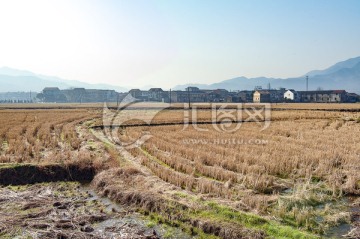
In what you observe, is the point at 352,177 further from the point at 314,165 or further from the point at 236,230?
the point at 236,230

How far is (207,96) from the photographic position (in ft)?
385

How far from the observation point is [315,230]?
696 centimetres

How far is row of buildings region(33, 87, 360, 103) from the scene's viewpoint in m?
98.4

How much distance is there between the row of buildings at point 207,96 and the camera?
9844 cm

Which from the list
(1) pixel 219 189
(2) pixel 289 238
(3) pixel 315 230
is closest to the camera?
(2) pixel 289 238

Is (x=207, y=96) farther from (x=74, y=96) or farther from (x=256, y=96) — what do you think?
(x=74, y=96)

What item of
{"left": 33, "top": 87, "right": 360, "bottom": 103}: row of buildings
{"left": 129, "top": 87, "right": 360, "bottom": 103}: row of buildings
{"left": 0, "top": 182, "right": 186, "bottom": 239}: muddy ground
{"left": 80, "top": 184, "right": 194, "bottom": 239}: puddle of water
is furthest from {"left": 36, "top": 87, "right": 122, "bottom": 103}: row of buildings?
{"left": 80, "top": 184, "right": 194, "bottom": 239}: puddle of water

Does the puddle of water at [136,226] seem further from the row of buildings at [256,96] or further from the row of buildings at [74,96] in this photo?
the row of buildings at [74,96]

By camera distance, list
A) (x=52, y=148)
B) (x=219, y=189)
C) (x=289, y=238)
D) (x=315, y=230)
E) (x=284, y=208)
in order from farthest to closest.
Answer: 1. (x=52, y=148)
2. (x=219, y=189)
3. (x=284, y=208)
4. (x=315, y=230)
5. (x=289, y=238)

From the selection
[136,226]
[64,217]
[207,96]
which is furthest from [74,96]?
[136,226]

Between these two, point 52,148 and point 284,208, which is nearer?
point 284,208

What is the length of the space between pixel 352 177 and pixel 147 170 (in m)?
6.94

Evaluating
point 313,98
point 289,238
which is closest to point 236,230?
point 289,238

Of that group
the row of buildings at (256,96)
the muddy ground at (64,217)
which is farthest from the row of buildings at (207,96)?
the muddy ground at (64,217)
